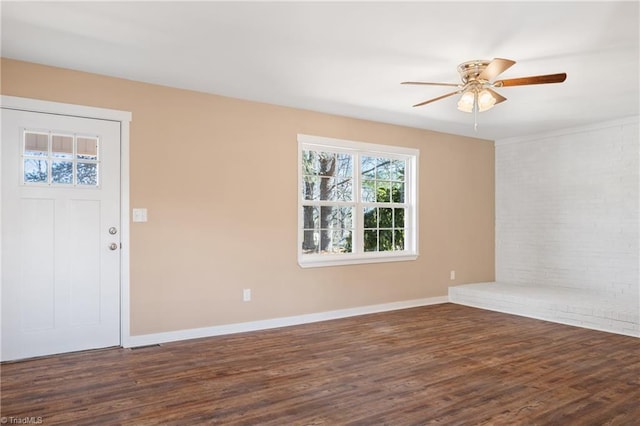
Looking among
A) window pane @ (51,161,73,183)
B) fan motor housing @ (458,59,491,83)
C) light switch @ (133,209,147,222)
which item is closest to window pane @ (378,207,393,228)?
fan motor housing @ (458,59,491,83)

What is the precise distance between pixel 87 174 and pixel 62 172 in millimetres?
192

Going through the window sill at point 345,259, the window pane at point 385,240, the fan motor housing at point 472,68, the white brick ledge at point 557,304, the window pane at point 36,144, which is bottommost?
the white brick ledge at point 557,304

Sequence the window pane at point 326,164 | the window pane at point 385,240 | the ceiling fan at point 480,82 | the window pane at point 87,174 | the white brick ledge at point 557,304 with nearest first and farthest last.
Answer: the ceiling fan at point 480,82 → the window pane at point 87,174 → the white brick ledge at point 557,304 → the window pane at point 326,164 → the window pane at point 385,240

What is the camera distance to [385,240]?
5.81m

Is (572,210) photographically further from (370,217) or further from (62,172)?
(62,172)

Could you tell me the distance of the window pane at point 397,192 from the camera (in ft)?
19.4

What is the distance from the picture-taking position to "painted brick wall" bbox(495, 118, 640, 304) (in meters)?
5.44

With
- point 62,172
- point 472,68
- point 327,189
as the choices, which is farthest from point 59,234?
point 472,68

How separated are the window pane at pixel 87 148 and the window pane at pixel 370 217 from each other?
10.5 ft

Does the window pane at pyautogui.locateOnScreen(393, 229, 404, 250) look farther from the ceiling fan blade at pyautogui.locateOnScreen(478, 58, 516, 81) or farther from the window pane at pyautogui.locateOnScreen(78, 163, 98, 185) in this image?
the window pane at pyautogui.locateOnScreen(78, 163, 98, 185)

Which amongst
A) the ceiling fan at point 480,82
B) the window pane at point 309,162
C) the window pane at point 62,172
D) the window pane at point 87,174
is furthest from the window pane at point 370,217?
the window pane at point 62,172

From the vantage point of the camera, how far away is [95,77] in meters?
3.85

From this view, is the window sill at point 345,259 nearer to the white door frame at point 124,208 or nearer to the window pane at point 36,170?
the white door frame at point 124,208

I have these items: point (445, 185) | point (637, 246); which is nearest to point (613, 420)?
point (637, 246)
